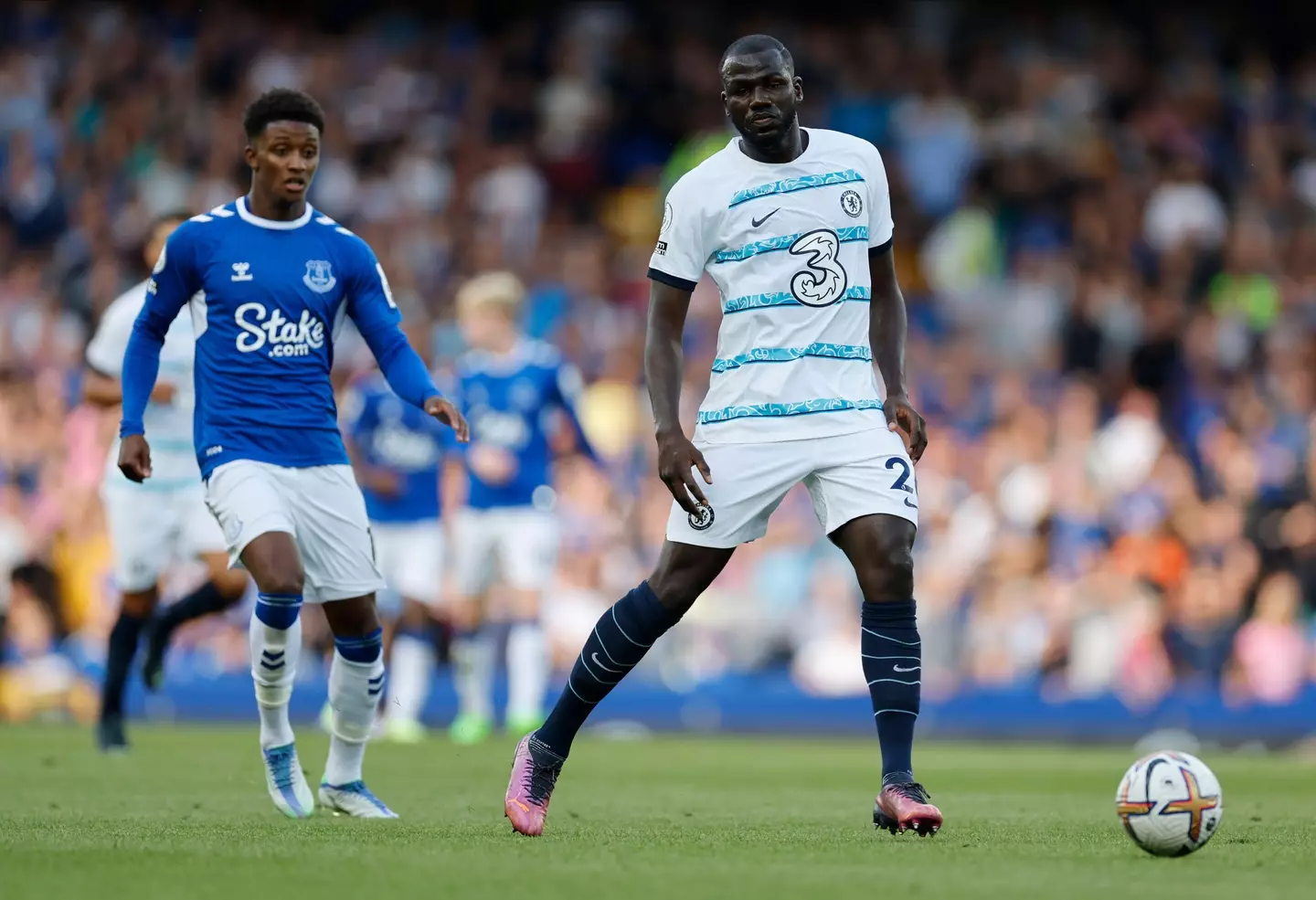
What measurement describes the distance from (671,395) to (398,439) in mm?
8066

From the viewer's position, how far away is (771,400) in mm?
7195

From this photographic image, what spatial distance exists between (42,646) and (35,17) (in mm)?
9184

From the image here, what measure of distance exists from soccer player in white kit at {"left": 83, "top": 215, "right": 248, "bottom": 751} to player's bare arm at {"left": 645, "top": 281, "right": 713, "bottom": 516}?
191 inches

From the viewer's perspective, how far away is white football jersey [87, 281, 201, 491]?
11.3m

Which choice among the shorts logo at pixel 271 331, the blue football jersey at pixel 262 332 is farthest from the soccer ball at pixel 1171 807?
the shorts logo at pixel 271 331

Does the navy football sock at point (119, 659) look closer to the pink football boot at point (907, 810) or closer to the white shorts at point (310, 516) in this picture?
the white shorts at point (310, 516)

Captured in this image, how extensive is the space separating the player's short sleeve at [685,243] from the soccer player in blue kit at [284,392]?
1.10 meters

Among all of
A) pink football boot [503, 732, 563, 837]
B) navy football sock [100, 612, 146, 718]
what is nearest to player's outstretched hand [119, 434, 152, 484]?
pink football boot [503, 732, 563, 837]

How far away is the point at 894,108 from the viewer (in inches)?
866

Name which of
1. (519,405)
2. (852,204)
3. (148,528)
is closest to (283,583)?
(852,204)

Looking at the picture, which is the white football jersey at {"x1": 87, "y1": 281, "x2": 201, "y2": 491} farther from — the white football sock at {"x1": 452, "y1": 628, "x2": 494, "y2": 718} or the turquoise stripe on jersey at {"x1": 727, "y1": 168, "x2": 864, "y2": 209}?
the turquoise stripe on jersey at {"x1": 727, "y1": 168, "x2": 864, "y2": 209}

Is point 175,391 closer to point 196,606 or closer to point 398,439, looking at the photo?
point 196,606

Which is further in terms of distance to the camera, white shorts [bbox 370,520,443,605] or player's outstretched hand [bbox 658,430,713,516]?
white shorts [bbox 370,520,443,605]

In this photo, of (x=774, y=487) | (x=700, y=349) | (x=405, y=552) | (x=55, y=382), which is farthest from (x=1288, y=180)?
(x=774, y=487)
